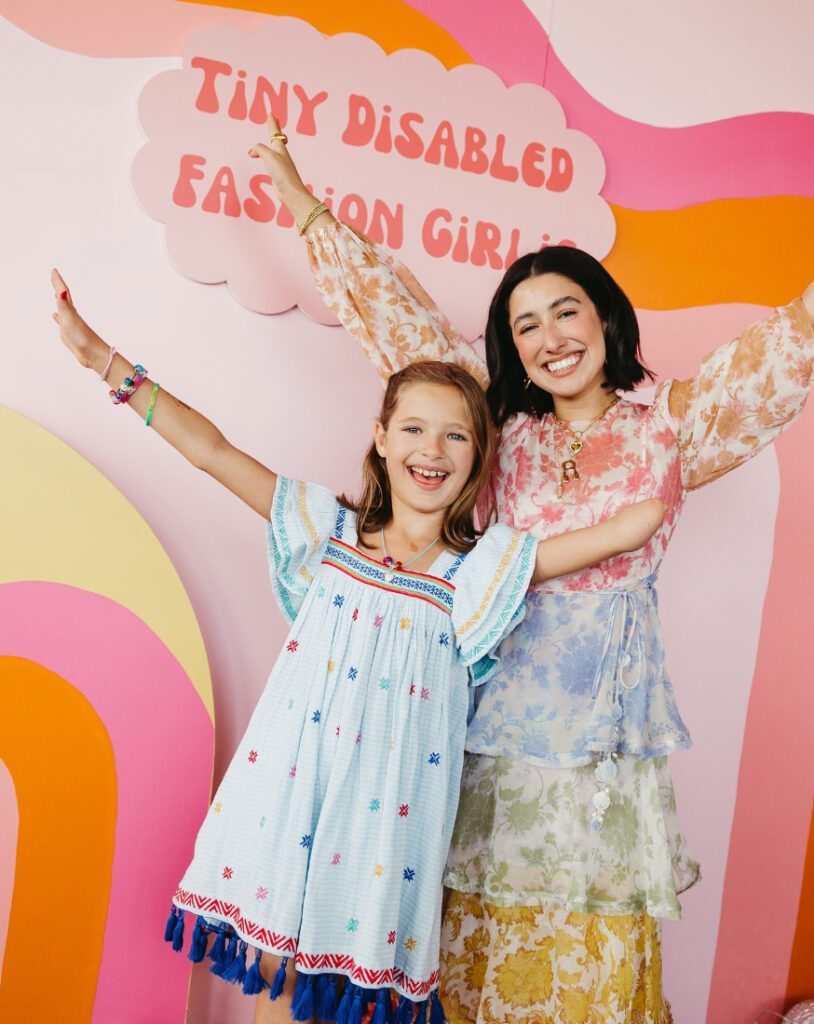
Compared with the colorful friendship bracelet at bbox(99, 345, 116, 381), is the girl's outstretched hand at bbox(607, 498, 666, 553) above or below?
below

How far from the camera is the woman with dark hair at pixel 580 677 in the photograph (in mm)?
1367

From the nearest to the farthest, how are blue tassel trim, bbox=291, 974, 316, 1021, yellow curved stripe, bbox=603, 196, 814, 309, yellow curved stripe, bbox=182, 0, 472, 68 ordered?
blue tassel trim, bbox=291, 974, 316, 1021 → yellow curved stripe, bbox=182, 0, 472, 68 → yellow curved stripe, bbox=603, 196, 814, 309

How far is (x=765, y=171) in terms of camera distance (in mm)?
2021

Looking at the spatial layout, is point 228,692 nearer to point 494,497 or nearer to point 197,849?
point 197,849

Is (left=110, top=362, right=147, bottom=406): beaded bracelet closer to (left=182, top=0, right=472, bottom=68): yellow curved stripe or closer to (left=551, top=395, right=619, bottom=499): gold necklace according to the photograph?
(left=551, top=395, right=619, bottom=499): gold necklace

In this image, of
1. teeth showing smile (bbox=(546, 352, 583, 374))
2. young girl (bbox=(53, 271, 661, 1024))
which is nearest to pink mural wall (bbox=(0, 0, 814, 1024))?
young girl (bbox=(53, 271, 661, 1024))

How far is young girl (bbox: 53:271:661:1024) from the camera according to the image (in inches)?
49.3

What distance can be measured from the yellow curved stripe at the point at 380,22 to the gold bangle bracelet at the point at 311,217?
0.43 m

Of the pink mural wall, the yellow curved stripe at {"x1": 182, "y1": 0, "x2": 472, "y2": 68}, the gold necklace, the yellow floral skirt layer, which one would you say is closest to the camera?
the yellow floral skirt layer

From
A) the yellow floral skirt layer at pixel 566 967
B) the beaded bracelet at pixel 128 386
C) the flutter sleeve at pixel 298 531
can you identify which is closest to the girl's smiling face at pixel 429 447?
the flutter sleeve at pixel 298 531

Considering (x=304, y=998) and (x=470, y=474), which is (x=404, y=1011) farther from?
(x=470, y=474)

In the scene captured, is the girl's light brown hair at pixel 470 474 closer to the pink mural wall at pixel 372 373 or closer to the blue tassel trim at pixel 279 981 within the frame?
the pink mural wall at pixel 372 373

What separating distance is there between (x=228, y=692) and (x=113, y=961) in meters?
0.43

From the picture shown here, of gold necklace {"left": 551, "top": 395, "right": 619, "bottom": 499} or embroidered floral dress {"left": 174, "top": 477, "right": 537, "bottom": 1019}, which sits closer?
embroidered floral dress {"left": 174, "top": 477, "right": 537, "bottom": 1019}
